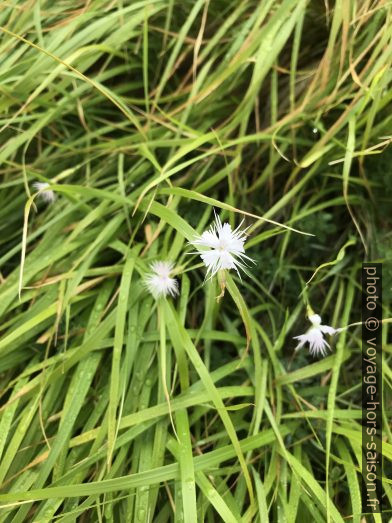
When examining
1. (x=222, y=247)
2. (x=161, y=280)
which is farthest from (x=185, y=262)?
(x=222, y=247)

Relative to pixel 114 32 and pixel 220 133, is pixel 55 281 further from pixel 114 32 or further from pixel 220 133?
pixel 114 32

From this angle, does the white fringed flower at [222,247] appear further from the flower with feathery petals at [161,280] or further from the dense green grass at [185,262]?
the flower with feathery petals at [161,280]

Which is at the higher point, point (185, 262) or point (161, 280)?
point (185, 262)

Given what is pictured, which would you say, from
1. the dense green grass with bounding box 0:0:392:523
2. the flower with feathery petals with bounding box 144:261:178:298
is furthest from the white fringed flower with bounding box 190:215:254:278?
→ the flower with feathery petals with bounding box 144:261:178:298

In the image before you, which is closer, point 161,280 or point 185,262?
point 161,280

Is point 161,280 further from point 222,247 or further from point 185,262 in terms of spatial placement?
point 222,247

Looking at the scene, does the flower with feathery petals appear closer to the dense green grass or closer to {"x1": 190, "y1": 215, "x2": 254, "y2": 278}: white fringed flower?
the dense green grass

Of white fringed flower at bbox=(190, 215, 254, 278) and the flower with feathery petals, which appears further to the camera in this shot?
the flower with feathery petals
